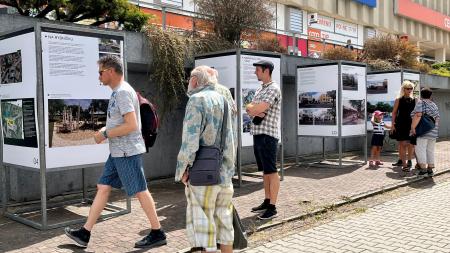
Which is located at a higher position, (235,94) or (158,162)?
(235,94)

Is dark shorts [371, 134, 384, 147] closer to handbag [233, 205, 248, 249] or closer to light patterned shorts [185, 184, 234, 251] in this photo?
handbag [233, 205, 248, 249]

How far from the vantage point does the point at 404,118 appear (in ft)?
33.3

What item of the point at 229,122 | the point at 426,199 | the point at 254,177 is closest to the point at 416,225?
the point at 426,199

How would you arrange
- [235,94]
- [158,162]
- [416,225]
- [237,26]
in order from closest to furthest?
1. [416,225]
2. [235,94]
3. [158,162]
4. [237,26]

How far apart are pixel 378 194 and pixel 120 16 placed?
5192 mm

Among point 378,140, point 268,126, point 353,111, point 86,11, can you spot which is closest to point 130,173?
point 268,126

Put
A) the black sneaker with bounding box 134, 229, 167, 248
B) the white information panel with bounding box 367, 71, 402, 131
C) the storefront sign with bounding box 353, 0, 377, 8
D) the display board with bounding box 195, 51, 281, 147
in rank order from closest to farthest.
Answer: the black sneaker with bounding box 134, 229, 167, 248
the display board with bounding box 195, 51, 281, 147
the white information panel with bounding box 367, 71, 402, 131
the storefront sign with bounding box 353, 0, 377, 8

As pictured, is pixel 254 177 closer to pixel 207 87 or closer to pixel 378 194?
Result: pixel 378 194

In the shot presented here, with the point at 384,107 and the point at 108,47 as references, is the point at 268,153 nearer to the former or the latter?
the point at 108,47

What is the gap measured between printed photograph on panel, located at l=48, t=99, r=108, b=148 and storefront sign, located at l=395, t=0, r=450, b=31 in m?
28.3

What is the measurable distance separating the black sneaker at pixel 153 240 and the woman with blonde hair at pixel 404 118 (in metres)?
6.57

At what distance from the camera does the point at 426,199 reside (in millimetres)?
7316

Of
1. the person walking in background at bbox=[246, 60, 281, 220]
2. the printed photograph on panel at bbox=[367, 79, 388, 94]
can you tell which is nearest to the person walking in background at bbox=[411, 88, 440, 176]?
the printed photograph on panel at bbox=[367, 79, 388, 94]

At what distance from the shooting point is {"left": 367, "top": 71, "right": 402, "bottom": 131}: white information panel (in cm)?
1262
